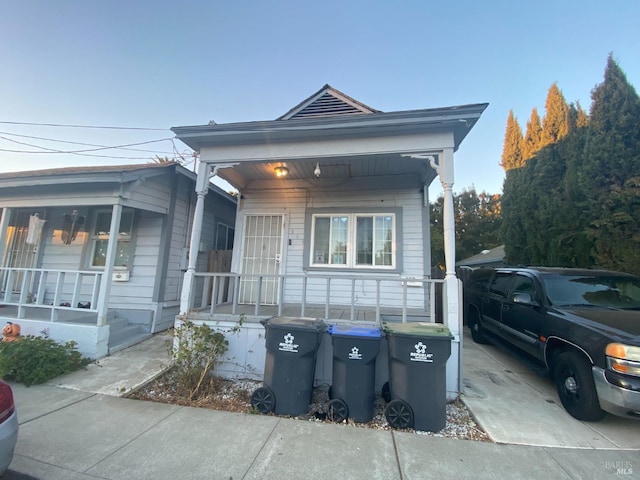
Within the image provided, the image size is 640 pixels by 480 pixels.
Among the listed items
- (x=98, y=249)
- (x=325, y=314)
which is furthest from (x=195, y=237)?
(x=98, y=249)

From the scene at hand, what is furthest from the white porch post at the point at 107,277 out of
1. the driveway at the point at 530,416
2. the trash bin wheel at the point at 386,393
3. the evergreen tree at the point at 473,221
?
the evergreen tree at the point at 473,221

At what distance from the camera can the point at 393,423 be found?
2.85 meters

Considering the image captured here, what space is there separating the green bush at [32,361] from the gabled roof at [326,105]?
5825mm

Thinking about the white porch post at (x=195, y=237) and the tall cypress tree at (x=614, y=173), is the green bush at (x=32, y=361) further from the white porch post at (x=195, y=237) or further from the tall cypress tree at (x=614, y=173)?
the tall cypress tree at (x=614, y=173)

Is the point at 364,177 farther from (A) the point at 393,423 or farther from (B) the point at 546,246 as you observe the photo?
(B) the point at 546,246

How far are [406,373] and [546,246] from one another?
7390 millimetres

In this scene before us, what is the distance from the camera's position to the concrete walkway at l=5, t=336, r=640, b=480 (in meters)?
2.16

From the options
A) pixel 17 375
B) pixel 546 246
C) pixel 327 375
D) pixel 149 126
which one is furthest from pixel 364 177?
pixel 149 126

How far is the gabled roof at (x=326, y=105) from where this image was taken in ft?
20.2

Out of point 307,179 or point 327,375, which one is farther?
point 307,179

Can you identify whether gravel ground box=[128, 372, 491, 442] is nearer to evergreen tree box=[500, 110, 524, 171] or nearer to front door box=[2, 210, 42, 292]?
front door box=[2, 210, 42, 292]

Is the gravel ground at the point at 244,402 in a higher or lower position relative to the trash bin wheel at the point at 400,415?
lower

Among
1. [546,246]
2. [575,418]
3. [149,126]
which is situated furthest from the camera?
[149,126]

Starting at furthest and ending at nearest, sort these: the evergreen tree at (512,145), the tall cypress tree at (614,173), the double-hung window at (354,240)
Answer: the evergreen tree at (512,145), the double-hung window at (354,240), the tall cypress tree at (614,173)
